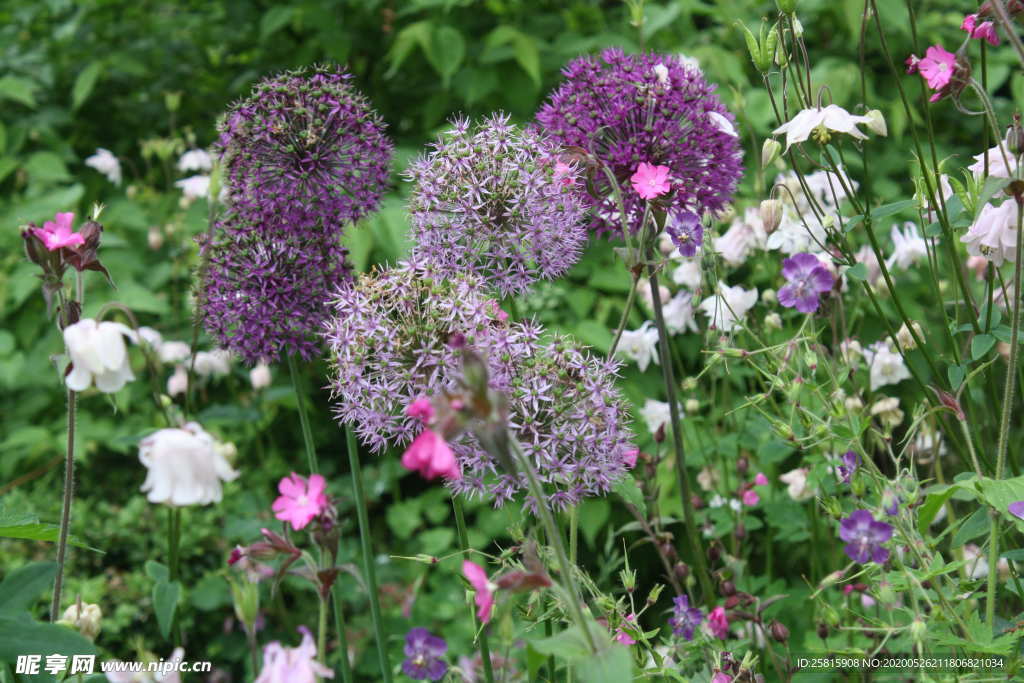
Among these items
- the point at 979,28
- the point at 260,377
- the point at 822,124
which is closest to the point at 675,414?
the point at 822,124

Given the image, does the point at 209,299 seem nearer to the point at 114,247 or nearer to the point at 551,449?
the point at 551,449

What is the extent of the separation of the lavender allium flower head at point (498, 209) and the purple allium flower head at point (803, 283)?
1.35 feet

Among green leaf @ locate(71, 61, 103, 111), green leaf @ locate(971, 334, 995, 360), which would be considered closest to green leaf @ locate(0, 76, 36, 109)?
green leaf @ locate(71, 61, 103, 111)

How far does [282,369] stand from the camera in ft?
10.1

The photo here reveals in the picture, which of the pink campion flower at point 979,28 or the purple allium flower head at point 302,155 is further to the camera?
the purple allium flower head at point 302,155

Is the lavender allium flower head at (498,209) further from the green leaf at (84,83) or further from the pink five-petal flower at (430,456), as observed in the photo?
the green leaf at (84,83)

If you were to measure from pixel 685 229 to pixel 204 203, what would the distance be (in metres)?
1.92

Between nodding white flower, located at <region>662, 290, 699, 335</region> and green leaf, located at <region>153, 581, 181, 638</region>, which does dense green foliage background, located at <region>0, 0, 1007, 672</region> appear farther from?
green leaf, located at <region>153, 581, 181, 638</region>

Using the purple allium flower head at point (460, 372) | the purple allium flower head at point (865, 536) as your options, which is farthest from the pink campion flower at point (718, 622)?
the purple allium flower head at point (460, 372)

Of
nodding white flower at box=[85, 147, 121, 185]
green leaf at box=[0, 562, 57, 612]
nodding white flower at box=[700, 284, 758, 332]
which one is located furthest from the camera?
nodding white flower at box=[85, 147, 121, 185]

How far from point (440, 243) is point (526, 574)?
0.60 m

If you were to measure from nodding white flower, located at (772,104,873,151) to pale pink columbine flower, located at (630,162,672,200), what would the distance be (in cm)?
17

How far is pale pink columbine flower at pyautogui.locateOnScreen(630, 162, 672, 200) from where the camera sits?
1.31 metres

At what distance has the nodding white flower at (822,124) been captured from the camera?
1289mm
